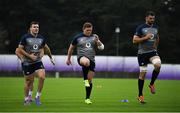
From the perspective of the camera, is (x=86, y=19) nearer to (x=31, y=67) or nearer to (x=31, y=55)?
(x=31, y=67)

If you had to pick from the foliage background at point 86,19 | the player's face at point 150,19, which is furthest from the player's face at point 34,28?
the foliage background at point 86,19

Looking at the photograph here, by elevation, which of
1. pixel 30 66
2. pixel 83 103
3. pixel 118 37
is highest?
pixel 30 66

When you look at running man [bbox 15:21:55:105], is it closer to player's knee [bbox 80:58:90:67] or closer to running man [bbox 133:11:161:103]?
player's knee [bbox 80:58:90:67]

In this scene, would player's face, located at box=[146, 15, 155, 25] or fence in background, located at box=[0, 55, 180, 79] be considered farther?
fence in background, located at box=[0, 55, 180, 79]

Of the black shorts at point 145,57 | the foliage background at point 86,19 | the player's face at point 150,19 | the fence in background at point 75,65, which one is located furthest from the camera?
the foliage background at point 86,19

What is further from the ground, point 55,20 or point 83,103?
point 83,103

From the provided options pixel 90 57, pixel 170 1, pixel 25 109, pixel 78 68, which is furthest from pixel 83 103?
pixel 170 1

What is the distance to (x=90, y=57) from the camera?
1744cm

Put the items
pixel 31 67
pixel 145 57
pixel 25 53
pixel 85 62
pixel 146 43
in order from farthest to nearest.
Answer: pixel 145 57, pixel 146 43, pixel 85 62, pixel 31 67, pixel 25 53

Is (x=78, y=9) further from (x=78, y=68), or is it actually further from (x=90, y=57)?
(x=90, y=57)

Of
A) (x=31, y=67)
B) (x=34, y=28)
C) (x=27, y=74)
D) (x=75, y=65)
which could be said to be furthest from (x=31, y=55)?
(x=75, y=65)

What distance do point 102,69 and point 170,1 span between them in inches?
696

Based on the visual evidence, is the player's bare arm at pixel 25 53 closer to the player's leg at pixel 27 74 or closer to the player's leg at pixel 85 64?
the player's leg at pixel 27 74

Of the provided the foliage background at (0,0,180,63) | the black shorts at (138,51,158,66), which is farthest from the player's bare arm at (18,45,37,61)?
the foliage background at (0,0,180,63)
